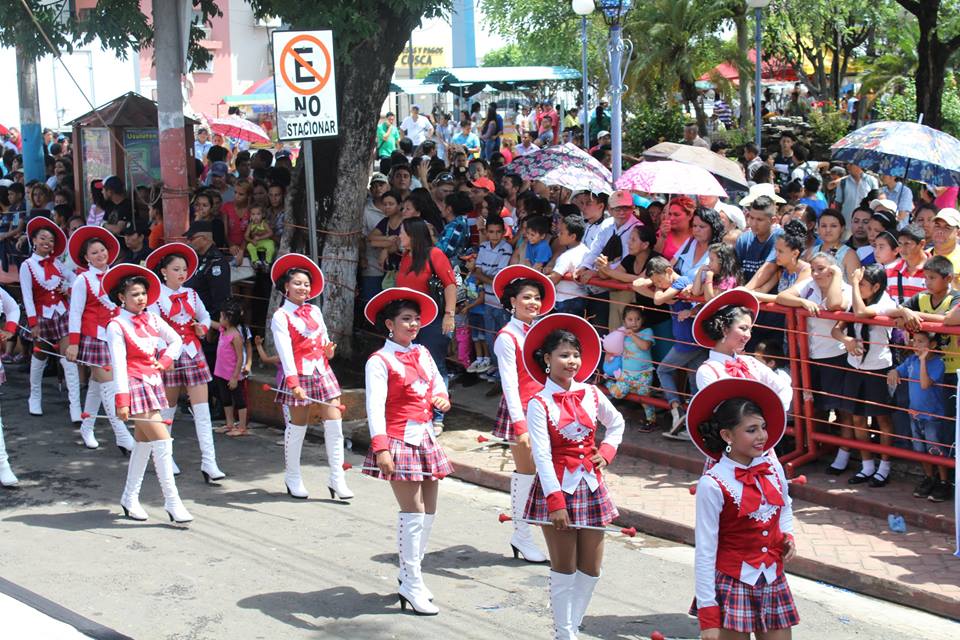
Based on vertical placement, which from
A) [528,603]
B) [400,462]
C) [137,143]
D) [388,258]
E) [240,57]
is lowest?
[528,603]

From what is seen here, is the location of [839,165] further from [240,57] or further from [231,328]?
[240,57]

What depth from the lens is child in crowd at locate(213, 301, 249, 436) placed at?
430 inches

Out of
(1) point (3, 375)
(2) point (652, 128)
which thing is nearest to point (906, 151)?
(1) point (3, 375)

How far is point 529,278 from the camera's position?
25.1 ft

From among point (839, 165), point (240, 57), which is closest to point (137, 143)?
point (839, 165)

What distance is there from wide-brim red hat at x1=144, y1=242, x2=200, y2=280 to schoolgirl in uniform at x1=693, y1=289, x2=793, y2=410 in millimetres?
4589

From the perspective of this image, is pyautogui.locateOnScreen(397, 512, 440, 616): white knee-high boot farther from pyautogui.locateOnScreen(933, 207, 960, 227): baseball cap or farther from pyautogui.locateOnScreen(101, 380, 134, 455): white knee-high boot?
pyautogui.locateOnScreen(933, 207, 960, 227): baseball cap

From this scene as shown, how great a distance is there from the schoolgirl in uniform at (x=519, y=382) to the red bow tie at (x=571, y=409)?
3.46ft

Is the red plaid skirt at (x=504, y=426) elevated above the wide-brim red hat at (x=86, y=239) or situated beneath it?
situated beneath

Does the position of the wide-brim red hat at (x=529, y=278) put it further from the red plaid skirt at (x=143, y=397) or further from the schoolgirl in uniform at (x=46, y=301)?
the schoolgirl in uniform at (x=46, y=301)

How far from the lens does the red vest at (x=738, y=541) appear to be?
16.6ft

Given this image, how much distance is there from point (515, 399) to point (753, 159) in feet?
34.2

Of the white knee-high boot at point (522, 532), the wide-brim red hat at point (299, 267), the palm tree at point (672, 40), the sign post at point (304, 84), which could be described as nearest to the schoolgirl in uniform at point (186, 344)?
the wide-brim red hat at point (299, 267)

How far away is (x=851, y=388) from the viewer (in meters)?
8.60
